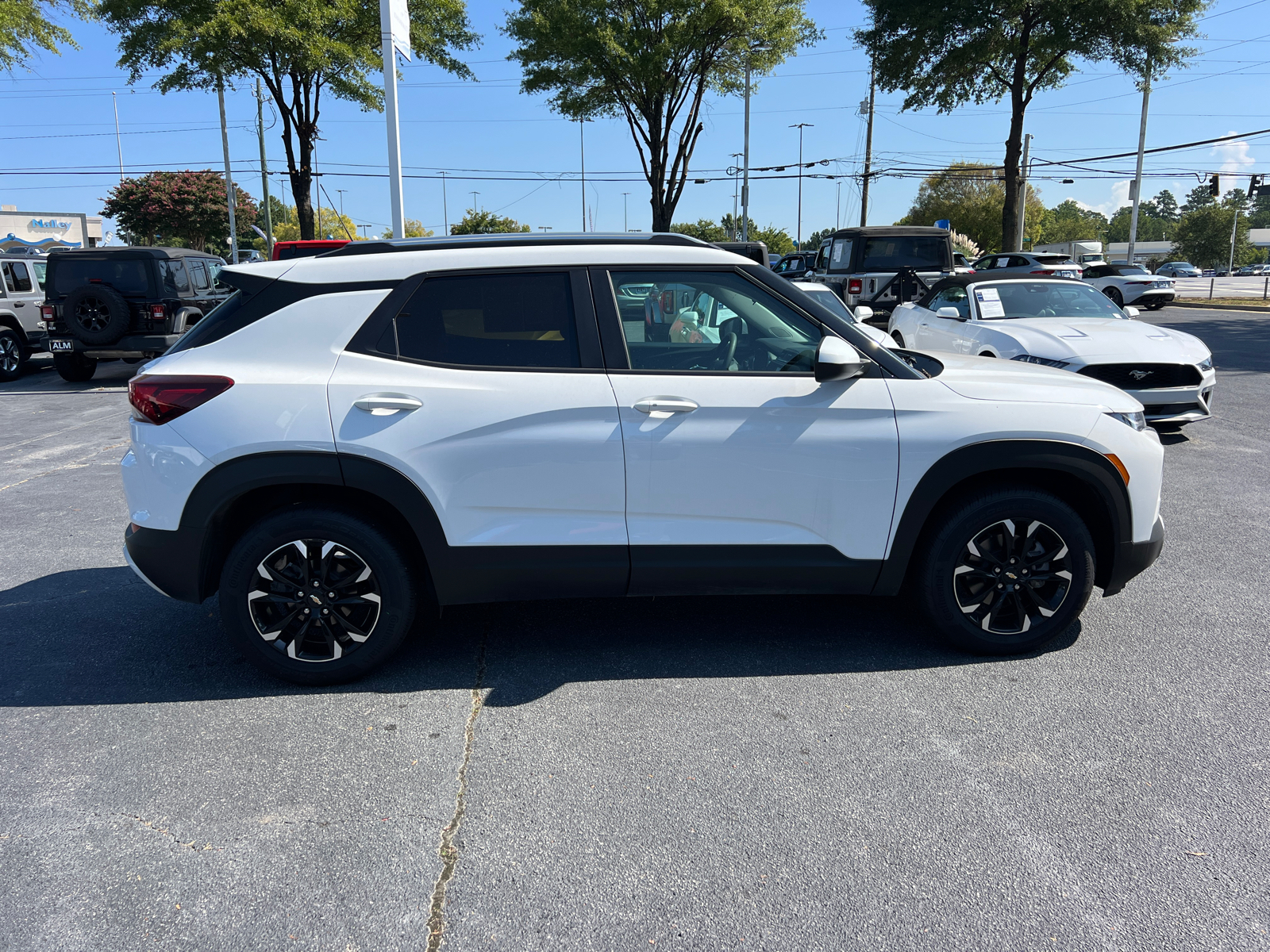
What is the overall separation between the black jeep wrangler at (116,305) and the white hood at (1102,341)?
10.7 metres

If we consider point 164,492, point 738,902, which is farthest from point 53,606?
point 738,902

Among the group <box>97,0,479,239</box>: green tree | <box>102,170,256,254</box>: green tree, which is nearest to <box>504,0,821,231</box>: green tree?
<box>97,0,479,239</box>: green tree

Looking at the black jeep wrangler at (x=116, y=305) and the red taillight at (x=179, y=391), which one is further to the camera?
the black jeep wrangler at (x=116, y=305)

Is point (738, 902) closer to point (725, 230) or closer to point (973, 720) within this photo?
point (973, 720)

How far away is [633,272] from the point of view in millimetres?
3732

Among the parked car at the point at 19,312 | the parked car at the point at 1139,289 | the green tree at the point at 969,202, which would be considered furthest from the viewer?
the green tree at the point at 969,202

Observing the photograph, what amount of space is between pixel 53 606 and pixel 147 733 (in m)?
1.75

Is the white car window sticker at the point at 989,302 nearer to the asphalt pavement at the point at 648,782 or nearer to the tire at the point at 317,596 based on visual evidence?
the asphalt pavement at the point at 648,782

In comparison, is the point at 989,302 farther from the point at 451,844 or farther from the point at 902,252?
the point at 902,252

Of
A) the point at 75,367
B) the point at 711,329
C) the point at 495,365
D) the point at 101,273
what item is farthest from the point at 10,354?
the point at 711,329

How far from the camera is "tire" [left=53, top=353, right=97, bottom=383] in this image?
13.8 meters

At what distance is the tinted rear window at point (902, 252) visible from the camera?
17.4 m

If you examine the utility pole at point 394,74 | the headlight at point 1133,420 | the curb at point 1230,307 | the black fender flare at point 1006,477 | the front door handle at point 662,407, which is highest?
the utility pole at point 394,74

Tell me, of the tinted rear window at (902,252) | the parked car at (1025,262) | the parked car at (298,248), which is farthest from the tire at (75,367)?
the parked car at (1025,262)
